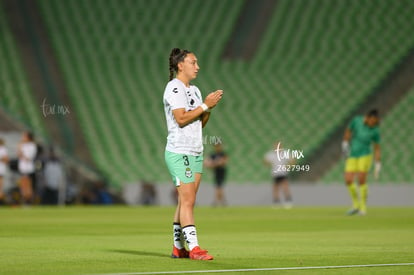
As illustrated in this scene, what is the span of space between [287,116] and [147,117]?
4798mm

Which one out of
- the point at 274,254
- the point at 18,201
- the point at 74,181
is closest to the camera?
the point at 274,254

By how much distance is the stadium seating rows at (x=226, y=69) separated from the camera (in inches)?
1228

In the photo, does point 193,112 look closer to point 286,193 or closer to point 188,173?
point 188,173

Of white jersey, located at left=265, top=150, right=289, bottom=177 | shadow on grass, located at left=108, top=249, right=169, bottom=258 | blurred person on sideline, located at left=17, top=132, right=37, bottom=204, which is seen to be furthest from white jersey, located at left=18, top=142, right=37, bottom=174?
shadow on grass, located at left=108, top=249, right=169, bottom=258

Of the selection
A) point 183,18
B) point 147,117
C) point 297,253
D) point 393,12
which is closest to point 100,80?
point 147,117

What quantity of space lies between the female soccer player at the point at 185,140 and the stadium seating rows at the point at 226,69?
20.0 metres

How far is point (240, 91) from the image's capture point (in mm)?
33219

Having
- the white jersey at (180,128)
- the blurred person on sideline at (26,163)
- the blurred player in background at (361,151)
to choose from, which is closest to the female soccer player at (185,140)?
the white jersey at (180,128)

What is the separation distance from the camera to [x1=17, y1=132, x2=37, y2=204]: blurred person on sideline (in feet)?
84.7

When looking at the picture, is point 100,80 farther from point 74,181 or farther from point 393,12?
point 393,12

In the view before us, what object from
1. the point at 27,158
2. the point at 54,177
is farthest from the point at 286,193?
the point at 27,158

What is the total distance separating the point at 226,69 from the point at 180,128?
2517 centimetres

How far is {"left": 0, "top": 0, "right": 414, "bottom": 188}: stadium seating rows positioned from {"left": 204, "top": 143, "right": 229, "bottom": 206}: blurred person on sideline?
4.90 ft

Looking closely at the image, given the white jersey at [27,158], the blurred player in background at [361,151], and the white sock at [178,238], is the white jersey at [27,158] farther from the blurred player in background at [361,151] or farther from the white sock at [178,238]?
the white sock at [178,238]
